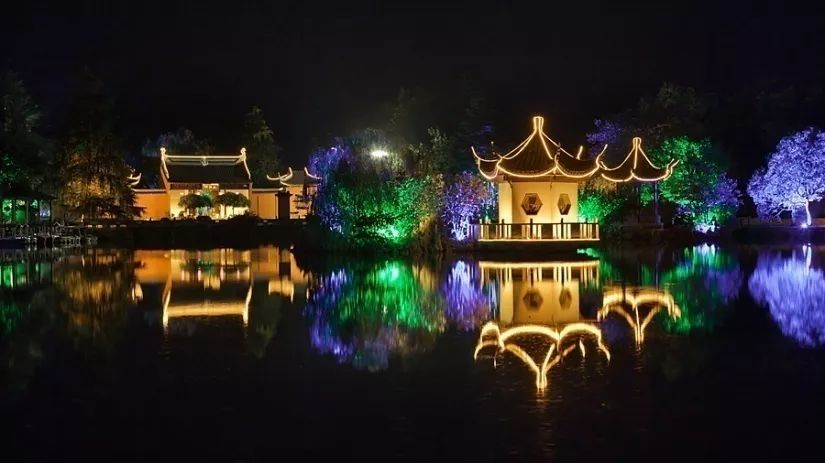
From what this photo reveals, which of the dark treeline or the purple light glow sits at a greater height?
the dark treeline

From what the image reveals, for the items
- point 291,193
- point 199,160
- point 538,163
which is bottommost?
point 538,163

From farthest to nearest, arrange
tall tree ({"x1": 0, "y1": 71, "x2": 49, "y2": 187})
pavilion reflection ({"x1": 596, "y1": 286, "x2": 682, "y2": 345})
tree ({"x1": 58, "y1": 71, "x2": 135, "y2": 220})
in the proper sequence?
tree ({"x1": 58, "y1": 71, "x2": 135, "y2": 220})
tall tree ({"x1": 0, "y1": 71, "x2": 49, "y2": 187})
pavilion reflection ({"x1": 596, "y1": 286, "x2": 682, "y2": 345})

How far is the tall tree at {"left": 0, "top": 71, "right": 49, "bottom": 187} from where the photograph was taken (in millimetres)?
41812

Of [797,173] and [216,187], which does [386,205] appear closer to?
[797,173]

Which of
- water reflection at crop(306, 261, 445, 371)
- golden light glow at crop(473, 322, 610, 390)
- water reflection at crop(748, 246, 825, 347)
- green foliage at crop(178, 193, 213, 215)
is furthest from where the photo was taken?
green foliage at crop(178, 193, 213, 215)

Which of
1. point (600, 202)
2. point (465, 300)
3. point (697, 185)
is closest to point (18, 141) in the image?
point (600, 202)

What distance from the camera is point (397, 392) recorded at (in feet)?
28.1

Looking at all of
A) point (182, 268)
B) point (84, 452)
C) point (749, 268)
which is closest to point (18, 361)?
point (84, 452)

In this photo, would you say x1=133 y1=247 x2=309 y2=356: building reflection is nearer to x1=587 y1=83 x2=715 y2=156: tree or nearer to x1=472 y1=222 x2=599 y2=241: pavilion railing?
x1=472 y1=222 x2=599 y2=241: pavilion railing

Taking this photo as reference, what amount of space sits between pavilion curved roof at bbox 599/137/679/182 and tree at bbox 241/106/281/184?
3059 centimetres

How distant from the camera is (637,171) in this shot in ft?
139

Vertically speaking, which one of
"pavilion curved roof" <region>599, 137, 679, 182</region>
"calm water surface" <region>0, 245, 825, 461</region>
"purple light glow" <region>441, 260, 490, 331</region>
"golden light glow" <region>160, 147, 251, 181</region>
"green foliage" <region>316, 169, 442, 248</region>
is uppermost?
"golden light glow" <region>160, 147, 251, 181</region>

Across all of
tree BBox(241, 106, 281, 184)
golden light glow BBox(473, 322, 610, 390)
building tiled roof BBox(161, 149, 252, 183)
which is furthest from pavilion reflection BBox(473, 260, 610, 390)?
tree BBox(241, 106, 281, 184)

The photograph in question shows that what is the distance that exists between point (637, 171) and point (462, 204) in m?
10.6
